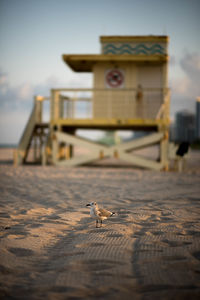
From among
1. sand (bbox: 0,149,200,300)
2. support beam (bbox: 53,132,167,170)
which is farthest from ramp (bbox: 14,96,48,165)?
sand (bbox: 0,149,200,300)

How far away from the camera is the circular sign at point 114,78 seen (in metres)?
13.5

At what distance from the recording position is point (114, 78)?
1355 cm

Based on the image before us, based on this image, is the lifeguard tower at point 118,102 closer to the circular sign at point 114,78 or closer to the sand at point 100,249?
the circular sign at point 114,78

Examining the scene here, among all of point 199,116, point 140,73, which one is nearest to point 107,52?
point 140,73

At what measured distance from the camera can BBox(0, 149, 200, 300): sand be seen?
234 cm

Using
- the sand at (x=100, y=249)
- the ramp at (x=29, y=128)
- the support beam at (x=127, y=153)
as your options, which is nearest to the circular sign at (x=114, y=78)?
the support beam at (x=127, y=153)

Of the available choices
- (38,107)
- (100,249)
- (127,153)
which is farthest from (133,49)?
(100,249)

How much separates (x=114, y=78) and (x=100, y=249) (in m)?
11.3

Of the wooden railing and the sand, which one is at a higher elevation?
the wooden railing

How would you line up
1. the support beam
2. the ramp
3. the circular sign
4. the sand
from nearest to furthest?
the sand, the support beam, the circular sign, the ramp

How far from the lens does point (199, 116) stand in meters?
59.7

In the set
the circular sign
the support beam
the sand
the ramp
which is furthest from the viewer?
the ramp

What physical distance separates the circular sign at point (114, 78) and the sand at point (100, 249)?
27.8 feet

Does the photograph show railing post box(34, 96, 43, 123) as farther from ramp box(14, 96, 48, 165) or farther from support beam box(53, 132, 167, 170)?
support beam box(53, 132, 167, 170)
